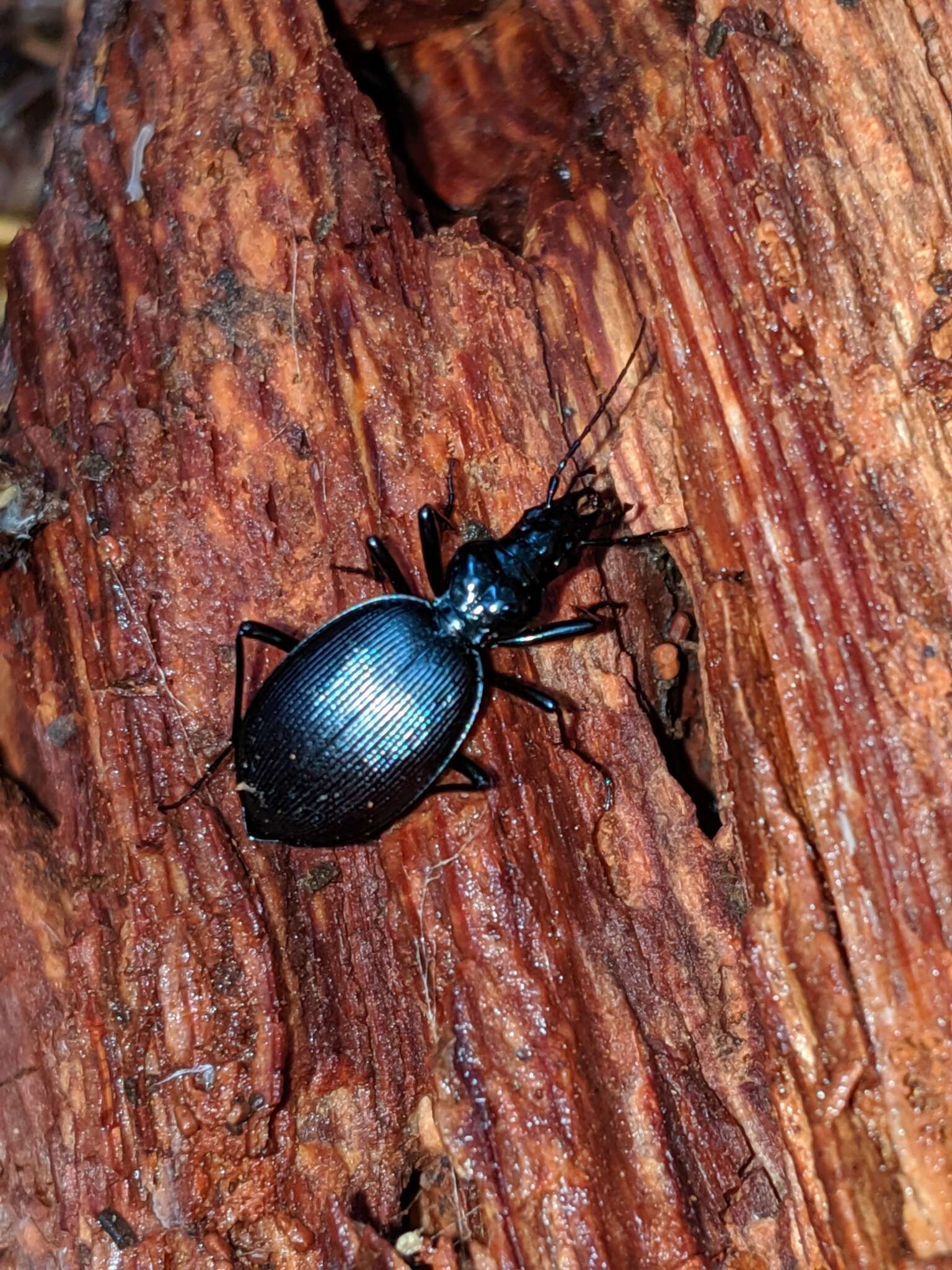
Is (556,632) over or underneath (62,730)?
underneath

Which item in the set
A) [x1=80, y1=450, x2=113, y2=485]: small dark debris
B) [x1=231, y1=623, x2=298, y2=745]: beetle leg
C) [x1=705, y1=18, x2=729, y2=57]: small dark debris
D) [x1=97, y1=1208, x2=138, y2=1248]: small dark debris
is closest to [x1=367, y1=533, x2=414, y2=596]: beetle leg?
[x1=231, y1=623, x2=298, y2=745]: beetle leg

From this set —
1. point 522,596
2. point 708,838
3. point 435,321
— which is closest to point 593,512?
point 522,596

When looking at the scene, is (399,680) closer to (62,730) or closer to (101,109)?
(62,730)

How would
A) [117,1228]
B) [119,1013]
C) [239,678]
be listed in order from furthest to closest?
[239,678], [119,1013], [117,1228]

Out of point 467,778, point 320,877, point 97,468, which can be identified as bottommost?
point 320,877

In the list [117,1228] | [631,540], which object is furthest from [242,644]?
[117,1228]

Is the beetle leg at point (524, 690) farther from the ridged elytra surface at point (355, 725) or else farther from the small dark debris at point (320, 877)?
the small dark debris at point (320, 877)

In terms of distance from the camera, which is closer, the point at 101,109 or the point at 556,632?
the point at 556,632

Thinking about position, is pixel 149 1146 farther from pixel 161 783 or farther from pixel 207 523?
pixel 207 523
